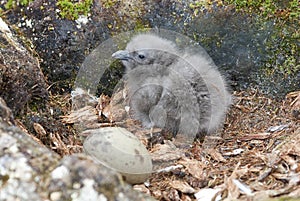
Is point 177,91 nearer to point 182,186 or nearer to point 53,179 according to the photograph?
point 182,186

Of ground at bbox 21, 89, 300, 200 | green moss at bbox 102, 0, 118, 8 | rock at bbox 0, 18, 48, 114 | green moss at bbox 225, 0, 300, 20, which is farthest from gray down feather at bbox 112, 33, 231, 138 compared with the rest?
rock at bbox 0, 18, 48, 114

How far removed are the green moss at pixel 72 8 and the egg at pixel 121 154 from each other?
1166 mm

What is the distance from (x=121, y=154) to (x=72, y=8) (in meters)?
1.39

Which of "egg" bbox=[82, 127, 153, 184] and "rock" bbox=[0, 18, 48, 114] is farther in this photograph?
"rock" bbox=[0, 18, 48, 114]

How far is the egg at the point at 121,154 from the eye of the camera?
2.40m

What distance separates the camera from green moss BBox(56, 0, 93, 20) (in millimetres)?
3473

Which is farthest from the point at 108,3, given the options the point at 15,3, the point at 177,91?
the point at 177,91

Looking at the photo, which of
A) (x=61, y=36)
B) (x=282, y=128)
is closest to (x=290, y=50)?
(x=282, y=128)

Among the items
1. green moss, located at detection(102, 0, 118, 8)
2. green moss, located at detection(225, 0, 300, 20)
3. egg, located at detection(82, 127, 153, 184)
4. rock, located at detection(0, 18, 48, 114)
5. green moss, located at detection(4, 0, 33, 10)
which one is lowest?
egg, located at detection(82, 127, 153, 184)

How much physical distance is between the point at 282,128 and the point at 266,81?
0.47 meters

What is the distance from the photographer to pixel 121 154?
95.7 inches

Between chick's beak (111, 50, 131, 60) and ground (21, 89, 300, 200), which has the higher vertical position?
chick's beak (111, 50, 131, 60)

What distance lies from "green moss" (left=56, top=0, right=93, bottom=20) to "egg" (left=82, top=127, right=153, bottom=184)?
1.17 metres

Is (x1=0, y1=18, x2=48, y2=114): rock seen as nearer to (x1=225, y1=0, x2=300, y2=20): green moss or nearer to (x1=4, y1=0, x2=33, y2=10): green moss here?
(x1=4, y1=0, x2=33, y2=10): green moss
